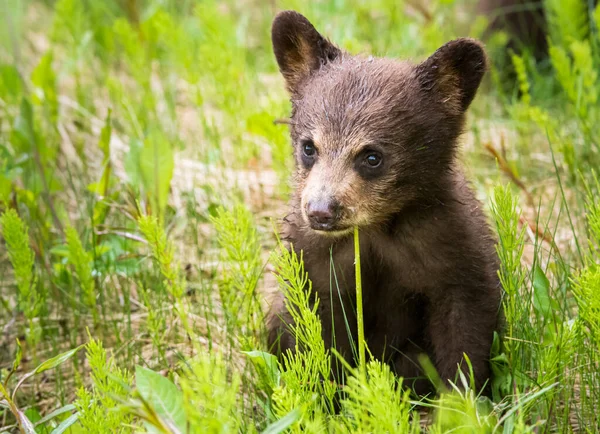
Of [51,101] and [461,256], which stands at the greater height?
[51,101]

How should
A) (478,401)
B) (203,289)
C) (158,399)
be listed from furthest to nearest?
(203,289) → (478,401) → (158,399)

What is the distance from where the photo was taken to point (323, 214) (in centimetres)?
331

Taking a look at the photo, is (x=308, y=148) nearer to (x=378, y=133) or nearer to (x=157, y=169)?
(x=378, y=133)

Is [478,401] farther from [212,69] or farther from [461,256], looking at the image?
[212,69]

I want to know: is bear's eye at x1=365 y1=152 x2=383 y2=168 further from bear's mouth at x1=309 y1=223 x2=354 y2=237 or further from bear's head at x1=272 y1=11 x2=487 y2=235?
bear's mouth at x1=309 y1=223 x2=354 y2=237

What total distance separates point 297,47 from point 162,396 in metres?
2.03

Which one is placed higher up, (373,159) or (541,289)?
(373,159)

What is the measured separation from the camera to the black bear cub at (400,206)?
3516 millimetres

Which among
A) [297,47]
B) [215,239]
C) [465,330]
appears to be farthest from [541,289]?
[215,239]

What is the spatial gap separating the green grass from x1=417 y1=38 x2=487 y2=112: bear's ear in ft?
1.92

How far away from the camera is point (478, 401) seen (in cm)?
335

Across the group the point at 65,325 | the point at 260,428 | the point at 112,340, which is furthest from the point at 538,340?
the point at 65,325

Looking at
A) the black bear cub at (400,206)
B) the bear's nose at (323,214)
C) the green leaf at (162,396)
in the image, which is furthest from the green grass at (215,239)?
the bear's nose at (323,214)

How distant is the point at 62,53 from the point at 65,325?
4416 millimetres
